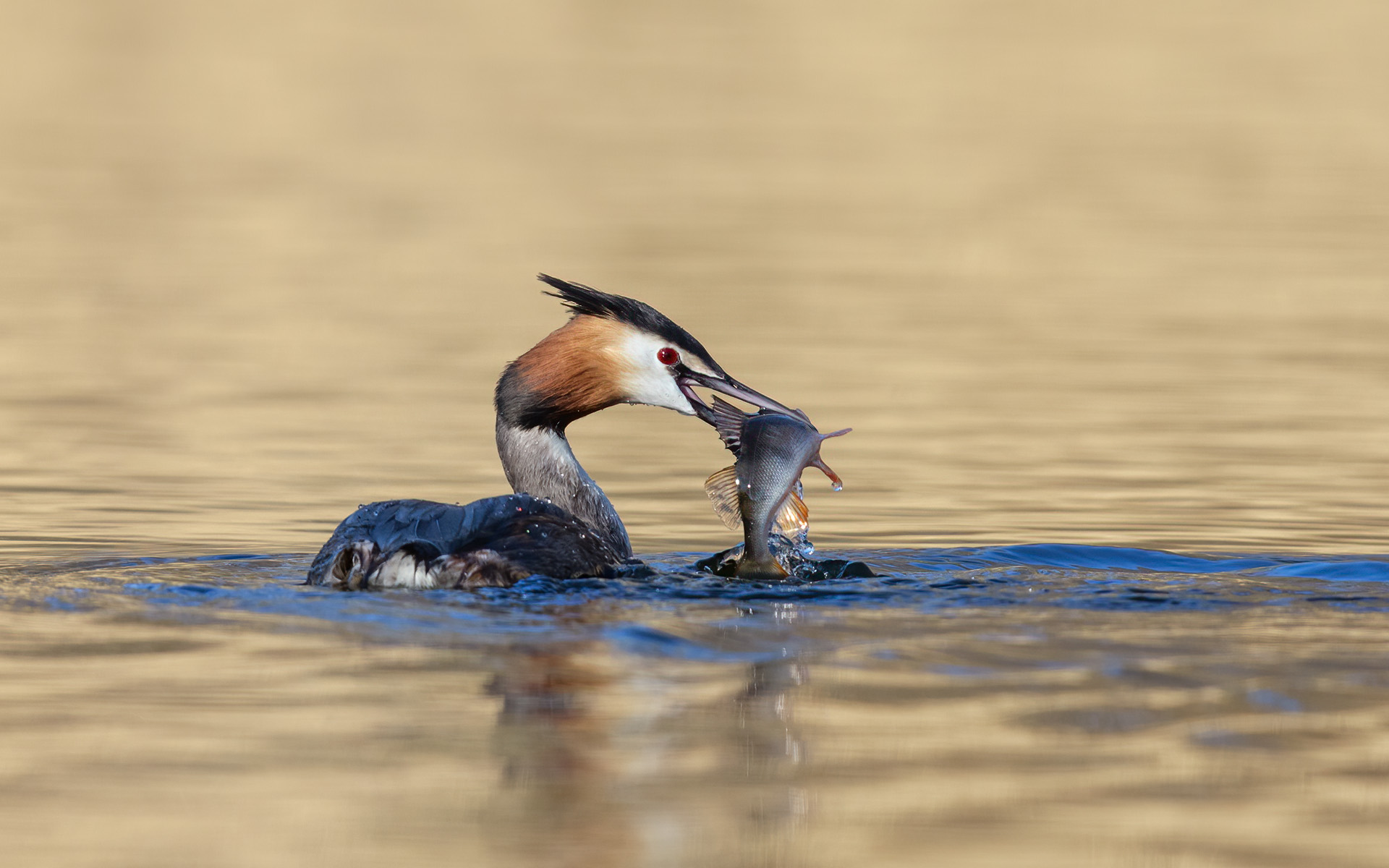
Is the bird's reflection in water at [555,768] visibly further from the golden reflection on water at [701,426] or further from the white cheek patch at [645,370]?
the white cheek patch at [645,370]

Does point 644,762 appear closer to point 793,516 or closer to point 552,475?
point 793,516

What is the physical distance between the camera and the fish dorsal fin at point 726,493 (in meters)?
8.76

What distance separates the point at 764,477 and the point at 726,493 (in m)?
0.36

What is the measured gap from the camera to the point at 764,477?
848 cm

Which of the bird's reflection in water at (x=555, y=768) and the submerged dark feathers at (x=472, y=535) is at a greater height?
the submerged dark feathers at (x=472, y=535)

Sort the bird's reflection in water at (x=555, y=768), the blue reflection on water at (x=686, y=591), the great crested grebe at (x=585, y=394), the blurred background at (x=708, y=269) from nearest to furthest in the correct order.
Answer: the bird's reflection in water at (x=555, y=768) < the blue reflection on water at (x=686, y=591) < the great crested grebe at (x=585, y=394) < the blurred background at (x=708, y=269)

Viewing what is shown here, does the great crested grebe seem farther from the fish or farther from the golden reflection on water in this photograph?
the golden reflection on water

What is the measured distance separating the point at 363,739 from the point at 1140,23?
46.1m

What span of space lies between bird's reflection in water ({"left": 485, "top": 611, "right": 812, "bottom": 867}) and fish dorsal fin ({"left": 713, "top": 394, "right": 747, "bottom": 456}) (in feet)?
5.73

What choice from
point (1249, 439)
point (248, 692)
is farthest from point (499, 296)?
point (248, 692)

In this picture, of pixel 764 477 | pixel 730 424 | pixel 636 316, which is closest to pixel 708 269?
pixel 636 316

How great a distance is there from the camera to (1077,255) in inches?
886

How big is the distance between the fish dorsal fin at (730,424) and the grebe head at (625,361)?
44 centimetres

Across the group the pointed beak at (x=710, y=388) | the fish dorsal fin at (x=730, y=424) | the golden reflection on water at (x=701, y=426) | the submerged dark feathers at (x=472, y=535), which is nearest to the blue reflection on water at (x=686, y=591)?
the submerged dark feathers at (x=472, y=535)
